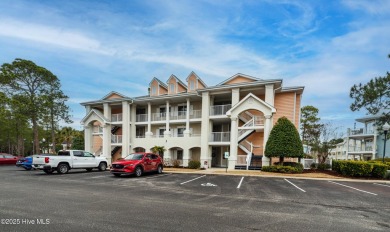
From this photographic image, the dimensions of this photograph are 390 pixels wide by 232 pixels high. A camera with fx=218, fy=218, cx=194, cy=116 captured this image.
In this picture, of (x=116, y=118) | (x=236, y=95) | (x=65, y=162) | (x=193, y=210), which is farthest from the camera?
(x=116, y=118)

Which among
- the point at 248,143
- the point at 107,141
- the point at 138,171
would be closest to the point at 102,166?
the point at 138,171

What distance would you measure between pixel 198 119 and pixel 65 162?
43.8 feet

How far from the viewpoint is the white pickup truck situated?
54.3 feet

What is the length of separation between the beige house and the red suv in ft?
23.1

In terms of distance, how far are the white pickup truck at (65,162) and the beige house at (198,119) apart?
8.34 metres

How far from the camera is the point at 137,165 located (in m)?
15.2

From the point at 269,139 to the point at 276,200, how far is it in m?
11.1

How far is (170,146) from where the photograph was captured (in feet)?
83.2

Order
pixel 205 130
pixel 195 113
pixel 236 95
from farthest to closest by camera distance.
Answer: pixel 195 113 < pixel 205 130 < pixel 236 95

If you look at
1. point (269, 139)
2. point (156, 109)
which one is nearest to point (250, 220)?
point (269, 139)

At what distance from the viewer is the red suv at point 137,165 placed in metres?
14.9

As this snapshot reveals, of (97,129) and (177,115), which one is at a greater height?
(177,115)

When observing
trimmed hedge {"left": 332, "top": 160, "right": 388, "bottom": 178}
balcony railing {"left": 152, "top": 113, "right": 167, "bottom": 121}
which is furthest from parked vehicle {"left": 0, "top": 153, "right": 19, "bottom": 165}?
trimmed hedge {"left": 332, "top": 160, "right": 388, "bottom": 178}

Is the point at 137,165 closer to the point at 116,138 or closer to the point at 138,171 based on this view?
the point at 138,171
